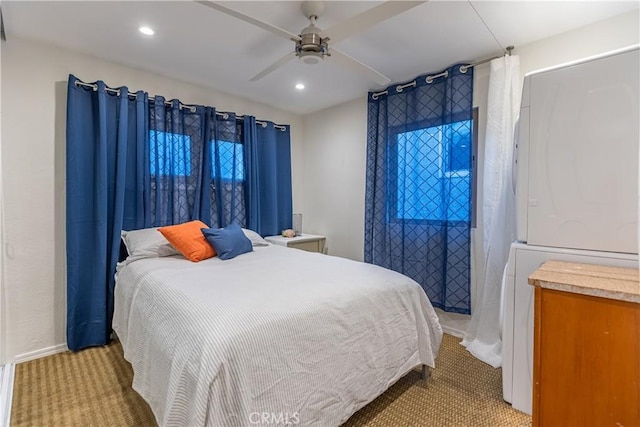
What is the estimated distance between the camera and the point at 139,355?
1.63m

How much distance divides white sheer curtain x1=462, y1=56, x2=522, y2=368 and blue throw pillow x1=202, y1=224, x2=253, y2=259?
2048mm

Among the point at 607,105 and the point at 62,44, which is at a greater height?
the point at 62,44

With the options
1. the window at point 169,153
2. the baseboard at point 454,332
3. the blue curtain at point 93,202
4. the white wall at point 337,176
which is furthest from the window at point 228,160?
the baseboard at point 454,332

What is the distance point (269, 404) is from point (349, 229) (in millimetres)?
2639

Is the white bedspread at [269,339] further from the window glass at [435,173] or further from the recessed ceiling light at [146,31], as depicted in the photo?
the recessed ceiling light at [146,31]

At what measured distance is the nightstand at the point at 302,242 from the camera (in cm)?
351

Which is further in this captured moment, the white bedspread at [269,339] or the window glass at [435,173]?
the window glass at [435,173]

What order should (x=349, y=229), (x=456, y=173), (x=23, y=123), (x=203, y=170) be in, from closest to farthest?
(x=23, y=123)
(x=456, y=173)
(x=203, y=170)
(x=349, y=229)

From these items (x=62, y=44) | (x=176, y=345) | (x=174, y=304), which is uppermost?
(x=62, y=44)

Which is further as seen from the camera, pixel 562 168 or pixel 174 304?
pixel 562 168

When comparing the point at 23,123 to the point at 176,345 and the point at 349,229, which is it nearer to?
the point at 176,345

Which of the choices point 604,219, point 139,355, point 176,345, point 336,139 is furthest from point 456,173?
point 139,355

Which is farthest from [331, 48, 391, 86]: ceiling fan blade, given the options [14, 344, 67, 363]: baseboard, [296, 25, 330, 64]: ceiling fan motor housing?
[14, 344, 67, 363]: baseboard

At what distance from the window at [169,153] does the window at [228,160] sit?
261mm
